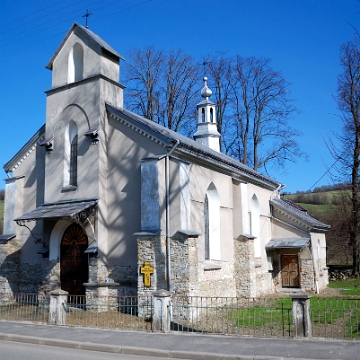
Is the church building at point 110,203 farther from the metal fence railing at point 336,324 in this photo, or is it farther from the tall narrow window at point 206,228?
the metal fence railing at point 336,324

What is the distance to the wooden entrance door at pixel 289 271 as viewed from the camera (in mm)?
24047

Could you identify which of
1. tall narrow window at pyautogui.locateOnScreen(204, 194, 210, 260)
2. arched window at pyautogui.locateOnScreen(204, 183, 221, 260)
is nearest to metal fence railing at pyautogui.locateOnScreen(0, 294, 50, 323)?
tall narrow window at pyautogui.locateOnScreen(204, 194, 210, 260)

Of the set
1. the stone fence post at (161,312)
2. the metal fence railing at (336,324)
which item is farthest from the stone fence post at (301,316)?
the stone fence post at (161,312)

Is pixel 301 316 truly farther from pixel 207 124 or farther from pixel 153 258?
pixel 207 124

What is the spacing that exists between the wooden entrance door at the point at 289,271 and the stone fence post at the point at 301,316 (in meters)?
14.4

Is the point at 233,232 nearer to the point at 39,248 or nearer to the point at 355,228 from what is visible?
the point at 39,248

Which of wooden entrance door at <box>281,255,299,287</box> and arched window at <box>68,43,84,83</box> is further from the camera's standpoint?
wooden entrance door at <box>281,255,299,287</box>

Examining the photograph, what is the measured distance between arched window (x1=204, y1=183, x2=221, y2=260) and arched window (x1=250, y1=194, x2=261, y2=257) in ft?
15.5

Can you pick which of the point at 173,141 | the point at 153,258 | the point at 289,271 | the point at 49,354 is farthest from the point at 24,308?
the point at 289,271

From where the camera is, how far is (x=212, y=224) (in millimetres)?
18766

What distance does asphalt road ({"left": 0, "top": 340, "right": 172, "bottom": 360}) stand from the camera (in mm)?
8953

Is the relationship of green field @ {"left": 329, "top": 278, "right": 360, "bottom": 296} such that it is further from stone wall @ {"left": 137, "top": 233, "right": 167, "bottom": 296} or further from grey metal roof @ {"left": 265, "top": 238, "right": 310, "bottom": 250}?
stone wall @ {"left": 137, "top": 233, "right": 167, "bottom": 296}

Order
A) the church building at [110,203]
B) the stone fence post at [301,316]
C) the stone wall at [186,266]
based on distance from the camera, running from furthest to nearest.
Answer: the church building at [110,203]
the stone wall at [186,266]
the stone fence post at [301,316]

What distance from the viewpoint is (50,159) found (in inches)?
713
